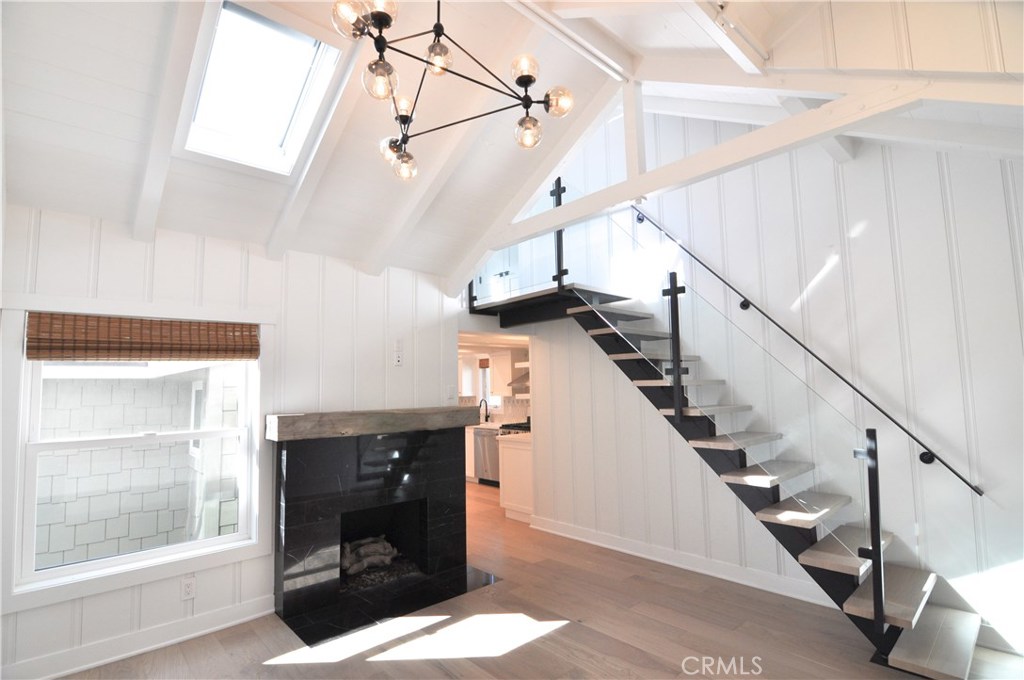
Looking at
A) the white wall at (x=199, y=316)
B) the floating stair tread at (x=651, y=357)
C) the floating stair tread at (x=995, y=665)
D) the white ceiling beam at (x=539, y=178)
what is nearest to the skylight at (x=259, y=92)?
the white wall at (x=199, y=316)

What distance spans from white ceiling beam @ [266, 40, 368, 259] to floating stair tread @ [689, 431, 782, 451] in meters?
2.99

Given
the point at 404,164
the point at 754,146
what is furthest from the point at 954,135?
the point at 404,164

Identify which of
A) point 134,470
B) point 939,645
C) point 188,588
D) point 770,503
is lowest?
point 939,645

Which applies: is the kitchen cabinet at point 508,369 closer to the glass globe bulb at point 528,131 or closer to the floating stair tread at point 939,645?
the floating stair tread at point 939,645

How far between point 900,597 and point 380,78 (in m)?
3.54

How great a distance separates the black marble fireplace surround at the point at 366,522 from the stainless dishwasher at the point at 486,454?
3295 mm

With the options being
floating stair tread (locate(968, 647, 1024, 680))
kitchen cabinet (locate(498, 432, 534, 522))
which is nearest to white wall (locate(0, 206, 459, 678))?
kitchen cabinet (locate(498, 432, 534, 522))

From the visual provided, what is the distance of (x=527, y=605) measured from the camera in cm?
355

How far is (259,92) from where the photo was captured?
296 centimetres

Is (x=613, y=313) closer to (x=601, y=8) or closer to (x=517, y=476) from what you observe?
(x=601, y=8)

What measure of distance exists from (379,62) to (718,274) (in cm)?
332

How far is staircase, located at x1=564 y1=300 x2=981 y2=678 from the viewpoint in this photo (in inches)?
102

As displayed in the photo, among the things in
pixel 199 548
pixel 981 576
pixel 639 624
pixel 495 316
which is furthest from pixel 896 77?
pixel 199 548

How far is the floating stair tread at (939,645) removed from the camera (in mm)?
2432
